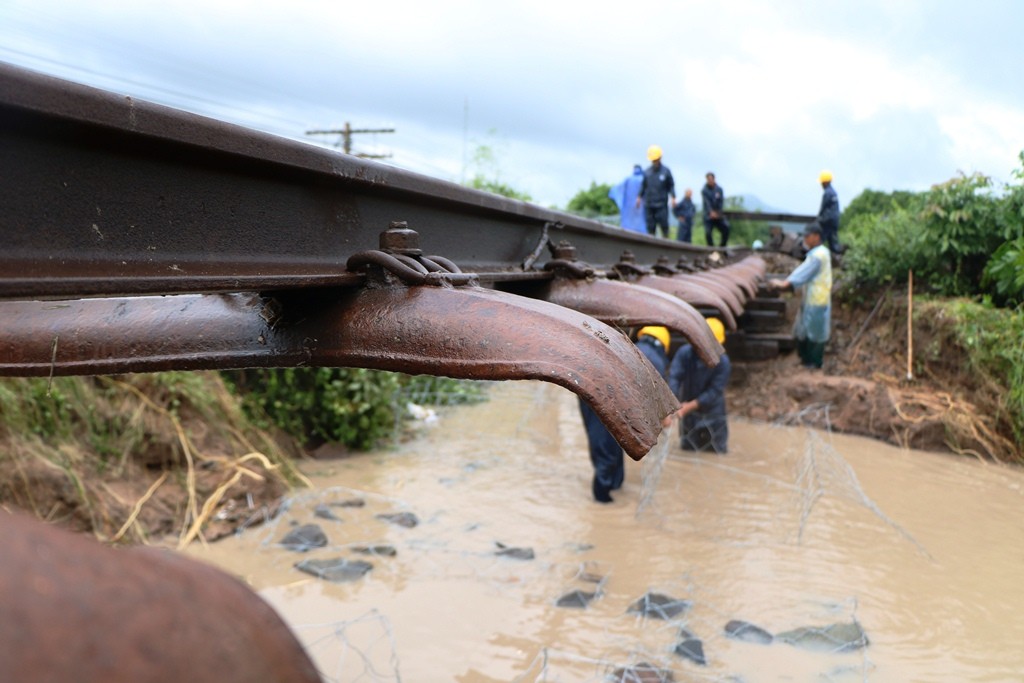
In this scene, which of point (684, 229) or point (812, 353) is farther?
point (684, 229)

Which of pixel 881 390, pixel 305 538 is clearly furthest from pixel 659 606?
pixel 881 390

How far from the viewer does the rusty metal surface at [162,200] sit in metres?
1.35

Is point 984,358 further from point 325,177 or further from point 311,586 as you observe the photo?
point 325,177

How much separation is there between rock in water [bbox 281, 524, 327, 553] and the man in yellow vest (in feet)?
24.5

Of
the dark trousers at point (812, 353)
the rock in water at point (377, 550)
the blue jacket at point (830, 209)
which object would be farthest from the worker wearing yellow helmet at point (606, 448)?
the blue jacket at point (830, 209)

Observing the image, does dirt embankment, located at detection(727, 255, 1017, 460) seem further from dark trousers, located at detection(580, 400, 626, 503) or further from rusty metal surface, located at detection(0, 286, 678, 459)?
rusty metal surface, located at detection(0, 286, 678, 459)

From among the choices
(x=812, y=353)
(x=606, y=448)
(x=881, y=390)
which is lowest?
(x=606, y=448)

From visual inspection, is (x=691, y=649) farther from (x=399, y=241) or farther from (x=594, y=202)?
(x=594, y=202)

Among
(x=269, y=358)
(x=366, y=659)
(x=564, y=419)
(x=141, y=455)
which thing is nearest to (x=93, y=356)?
(x=269, y=358)

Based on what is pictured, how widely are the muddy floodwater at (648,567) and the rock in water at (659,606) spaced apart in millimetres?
→ 24

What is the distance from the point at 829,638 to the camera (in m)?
4.82

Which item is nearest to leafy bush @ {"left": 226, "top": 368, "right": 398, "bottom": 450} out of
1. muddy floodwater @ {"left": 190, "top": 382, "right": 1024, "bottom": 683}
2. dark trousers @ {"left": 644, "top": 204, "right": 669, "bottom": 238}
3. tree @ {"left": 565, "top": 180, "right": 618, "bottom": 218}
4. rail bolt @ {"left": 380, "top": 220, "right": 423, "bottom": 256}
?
muddy floodwater @ {"left": 190, "top": 382, "right": 1024, "bottom": 683}

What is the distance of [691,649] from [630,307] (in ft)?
8.43

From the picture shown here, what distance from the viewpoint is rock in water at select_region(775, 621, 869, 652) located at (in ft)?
15.6
